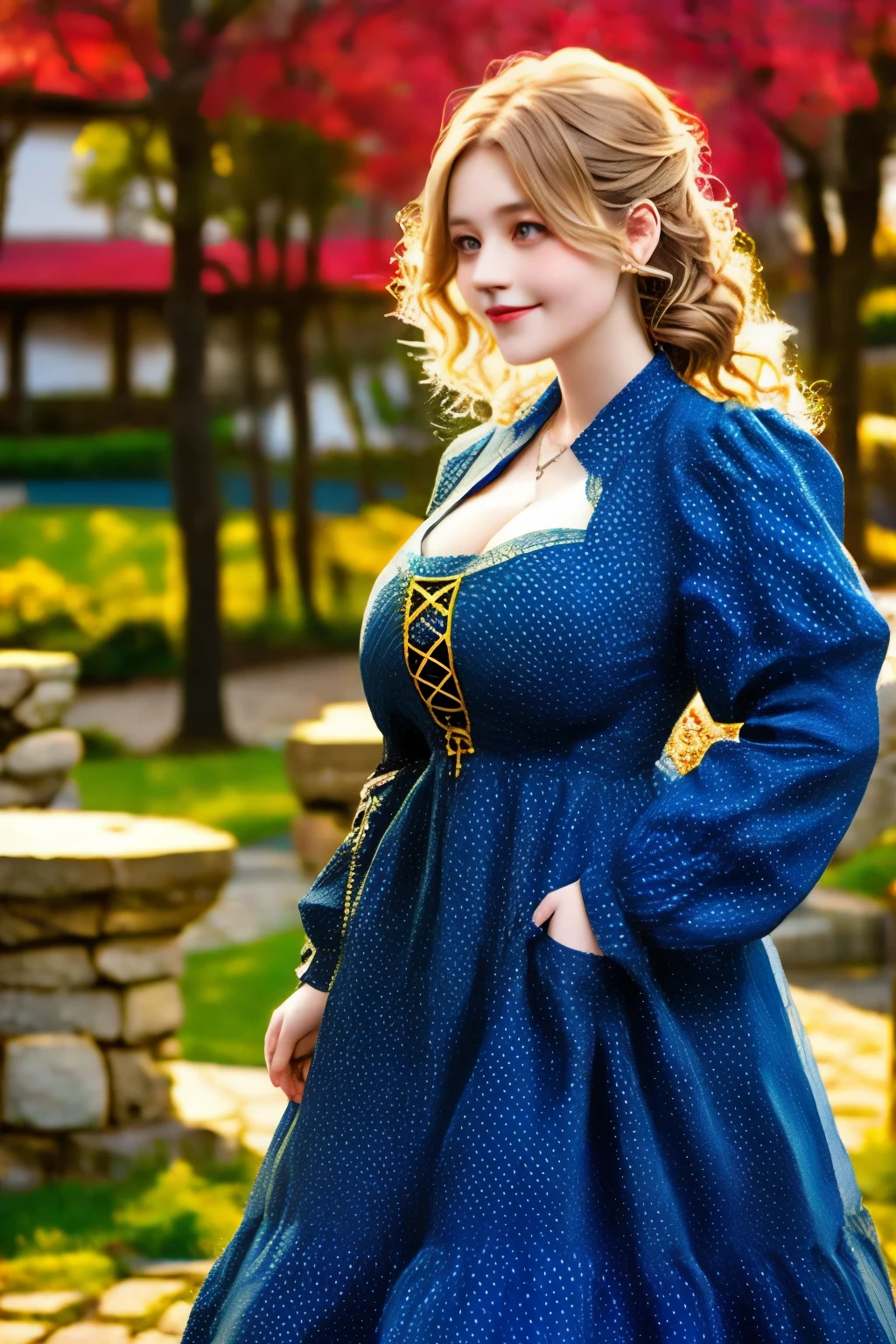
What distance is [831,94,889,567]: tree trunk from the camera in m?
8.62

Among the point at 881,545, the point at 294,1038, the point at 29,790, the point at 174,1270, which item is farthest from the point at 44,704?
the point at 881,545

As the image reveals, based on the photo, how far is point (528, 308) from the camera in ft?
6.72

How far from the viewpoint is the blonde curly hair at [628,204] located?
1.99 m

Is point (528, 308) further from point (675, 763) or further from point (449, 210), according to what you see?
point (675, 763)

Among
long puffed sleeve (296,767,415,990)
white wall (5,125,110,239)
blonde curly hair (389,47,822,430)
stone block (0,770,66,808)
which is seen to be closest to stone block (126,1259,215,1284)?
long puffed sleeve (296,767,415,990)

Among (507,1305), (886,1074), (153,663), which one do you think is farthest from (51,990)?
(153,663)

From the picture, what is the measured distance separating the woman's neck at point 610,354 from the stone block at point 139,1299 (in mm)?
2014

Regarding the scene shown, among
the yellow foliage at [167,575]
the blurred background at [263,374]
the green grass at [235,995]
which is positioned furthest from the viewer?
the yellow foliage at [167,575]

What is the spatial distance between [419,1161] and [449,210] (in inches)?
42.5

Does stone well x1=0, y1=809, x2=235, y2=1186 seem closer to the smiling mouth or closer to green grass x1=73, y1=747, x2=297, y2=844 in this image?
the smiling mouth

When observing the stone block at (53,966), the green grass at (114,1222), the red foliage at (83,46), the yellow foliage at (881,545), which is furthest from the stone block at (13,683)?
the yellow foliage at (881,545)

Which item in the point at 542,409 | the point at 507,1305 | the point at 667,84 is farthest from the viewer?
the point at 667,84

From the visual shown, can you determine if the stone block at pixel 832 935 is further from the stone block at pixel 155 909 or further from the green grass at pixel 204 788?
the green grass at pixel 204 788

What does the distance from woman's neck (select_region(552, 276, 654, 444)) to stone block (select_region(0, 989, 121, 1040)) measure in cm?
247
